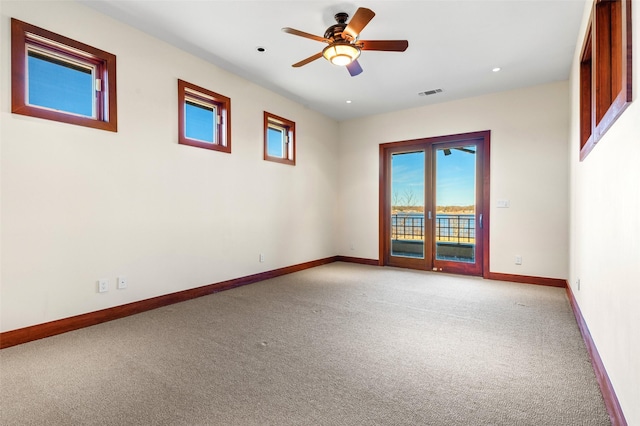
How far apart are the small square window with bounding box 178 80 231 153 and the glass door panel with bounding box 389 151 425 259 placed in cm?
332

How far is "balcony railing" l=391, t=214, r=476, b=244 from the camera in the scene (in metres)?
5.38

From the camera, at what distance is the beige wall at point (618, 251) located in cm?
135

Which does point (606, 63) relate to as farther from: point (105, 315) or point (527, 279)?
point (105, 315)

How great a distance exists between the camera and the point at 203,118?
4.23m

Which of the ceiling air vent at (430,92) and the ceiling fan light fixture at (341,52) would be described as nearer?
the ceiling fan light fixture at (341,52)

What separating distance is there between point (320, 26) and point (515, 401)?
139 inches

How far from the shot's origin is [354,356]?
233cm

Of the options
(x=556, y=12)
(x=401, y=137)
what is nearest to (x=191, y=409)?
(x=556, y=12)

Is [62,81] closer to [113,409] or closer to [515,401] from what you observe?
[113,409]

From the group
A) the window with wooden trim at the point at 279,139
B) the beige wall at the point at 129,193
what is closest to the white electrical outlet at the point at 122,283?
the beige wall at the point at 129,193

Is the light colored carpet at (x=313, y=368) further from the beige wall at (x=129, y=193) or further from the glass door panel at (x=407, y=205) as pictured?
the glass door panel at (x=407, y=205)

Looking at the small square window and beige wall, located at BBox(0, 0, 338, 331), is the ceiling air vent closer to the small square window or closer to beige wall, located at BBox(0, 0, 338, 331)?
beige wall, located at BBox(0, 0, 338, 331)

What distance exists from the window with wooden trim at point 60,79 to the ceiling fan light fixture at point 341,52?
2.20m

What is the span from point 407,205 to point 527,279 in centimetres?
226
